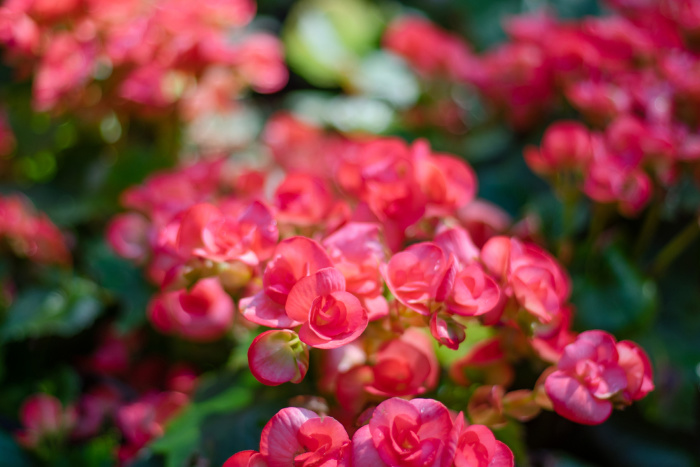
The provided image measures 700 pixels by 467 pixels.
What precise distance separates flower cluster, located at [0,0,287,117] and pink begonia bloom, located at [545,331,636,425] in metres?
0.60

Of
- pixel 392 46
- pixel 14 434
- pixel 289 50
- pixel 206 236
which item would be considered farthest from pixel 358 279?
pixel 289 50

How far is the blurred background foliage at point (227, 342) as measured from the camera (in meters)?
0.51

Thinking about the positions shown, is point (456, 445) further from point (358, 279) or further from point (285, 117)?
point (285, 117)

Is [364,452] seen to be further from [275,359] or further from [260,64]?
[260,64]

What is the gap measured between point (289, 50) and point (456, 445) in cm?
112

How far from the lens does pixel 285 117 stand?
0.94 m

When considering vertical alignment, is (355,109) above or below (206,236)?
below

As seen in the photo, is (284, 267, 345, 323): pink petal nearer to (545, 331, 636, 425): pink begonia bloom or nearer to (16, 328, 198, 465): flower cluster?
(545, 331, 636, 425): pink begonia bloom

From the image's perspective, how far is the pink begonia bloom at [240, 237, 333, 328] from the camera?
350 millimetres

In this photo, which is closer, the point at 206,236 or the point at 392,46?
the point at 206,236

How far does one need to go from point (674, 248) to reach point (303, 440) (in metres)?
0.53

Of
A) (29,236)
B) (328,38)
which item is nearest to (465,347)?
(29,236)

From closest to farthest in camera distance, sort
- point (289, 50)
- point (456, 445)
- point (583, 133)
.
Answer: point (456, 445), point (583, 133), point (289, 50)

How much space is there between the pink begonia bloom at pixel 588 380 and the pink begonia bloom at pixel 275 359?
0.55 ft
